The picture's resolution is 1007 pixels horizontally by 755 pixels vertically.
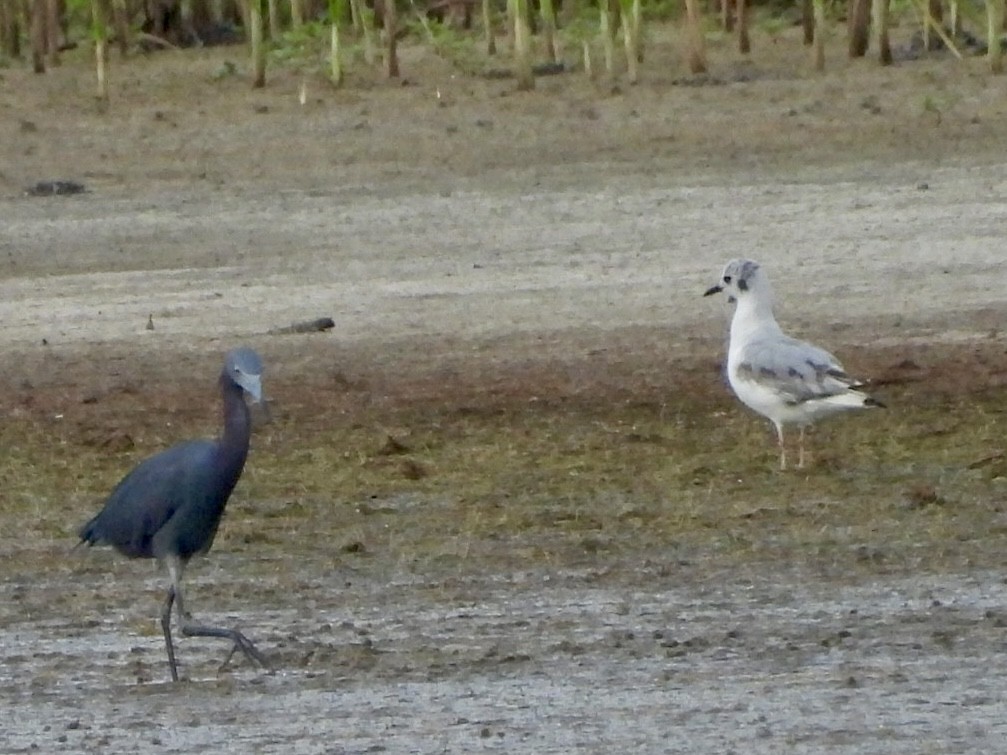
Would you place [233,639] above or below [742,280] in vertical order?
below

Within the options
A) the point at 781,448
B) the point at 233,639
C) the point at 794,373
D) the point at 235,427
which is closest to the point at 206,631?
the point at 233,639

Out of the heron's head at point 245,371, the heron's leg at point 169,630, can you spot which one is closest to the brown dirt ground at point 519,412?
the heron's leg at point 169,630

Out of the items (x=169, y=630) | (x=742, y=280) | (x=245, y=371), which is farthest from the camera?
(x=742, y=280)

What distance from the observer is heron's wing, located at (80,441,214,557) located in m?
7.58

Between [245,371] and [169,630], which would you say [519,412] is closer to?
[245,371]

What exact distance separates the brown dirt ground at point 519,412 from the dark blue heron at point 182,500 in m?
0.28

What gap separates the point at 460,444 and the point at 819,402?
1476mm

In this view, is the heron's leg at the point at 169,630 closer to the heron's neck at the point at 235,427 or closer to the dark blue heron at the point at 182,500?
the dark blue heron at the point at 182,500

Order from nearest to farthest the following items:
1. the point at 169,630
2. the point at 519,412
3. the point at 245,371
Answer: the point at 169,630, the point at 245,371, the point at 519,412

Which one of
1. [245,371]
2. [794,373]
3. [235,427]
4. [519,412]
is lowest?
[519,412]

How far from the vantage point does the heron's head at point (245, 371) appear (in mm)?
7621

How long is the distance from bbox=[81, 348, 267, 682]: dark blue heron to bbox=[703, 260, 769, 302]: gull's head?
3.73 m

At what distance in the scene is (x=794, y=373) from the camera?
1027cm

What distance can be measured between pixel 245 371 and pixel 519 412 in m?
4.02
